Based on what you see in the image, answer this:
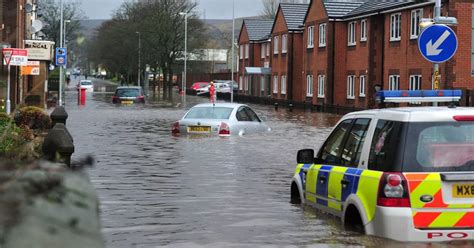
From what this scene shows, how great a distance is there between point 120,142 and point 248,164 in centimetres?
676

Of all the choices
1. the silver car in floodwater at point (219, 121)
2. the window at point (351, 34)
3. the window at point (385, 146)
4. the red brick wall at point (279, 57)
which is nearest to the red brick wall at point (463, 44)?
the window at point (351, 34)

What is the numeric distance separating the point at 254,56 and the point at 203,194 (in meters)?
64.9

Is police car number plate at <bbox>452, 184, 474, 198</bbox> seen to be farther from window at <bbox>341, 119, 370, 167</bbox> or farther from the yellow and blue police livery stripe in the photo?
the yellow and blue police livery stripe

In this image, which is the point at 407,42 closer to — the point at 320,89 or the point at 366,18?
the point at 366,18

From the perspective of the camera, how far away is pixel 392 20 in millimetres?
42094

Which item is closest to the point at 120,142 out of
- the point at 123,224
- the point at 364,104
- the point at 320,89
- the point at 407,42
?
the point at 123,224

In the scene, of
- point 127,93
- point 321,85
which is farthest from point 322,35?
point 127,93

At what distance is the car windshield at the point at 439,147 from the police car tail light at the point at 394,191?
4.9 inches

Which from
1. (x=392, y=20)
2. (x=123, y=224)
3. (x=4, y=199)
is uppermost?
(x=392, y=20)

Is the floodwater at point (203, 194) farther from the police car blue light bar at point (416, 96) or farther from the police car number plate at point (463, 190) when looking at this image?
the police car blue light bar at point (416, 96)

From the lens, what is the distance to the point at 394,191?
700 centimetres

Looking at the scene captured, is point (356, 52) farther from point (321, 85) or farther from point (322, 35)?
point (321, 85)

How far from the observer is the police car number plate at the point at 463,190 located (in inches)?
278

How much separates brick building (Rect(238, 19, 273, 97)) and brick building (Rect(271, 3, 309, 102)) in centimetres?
432
